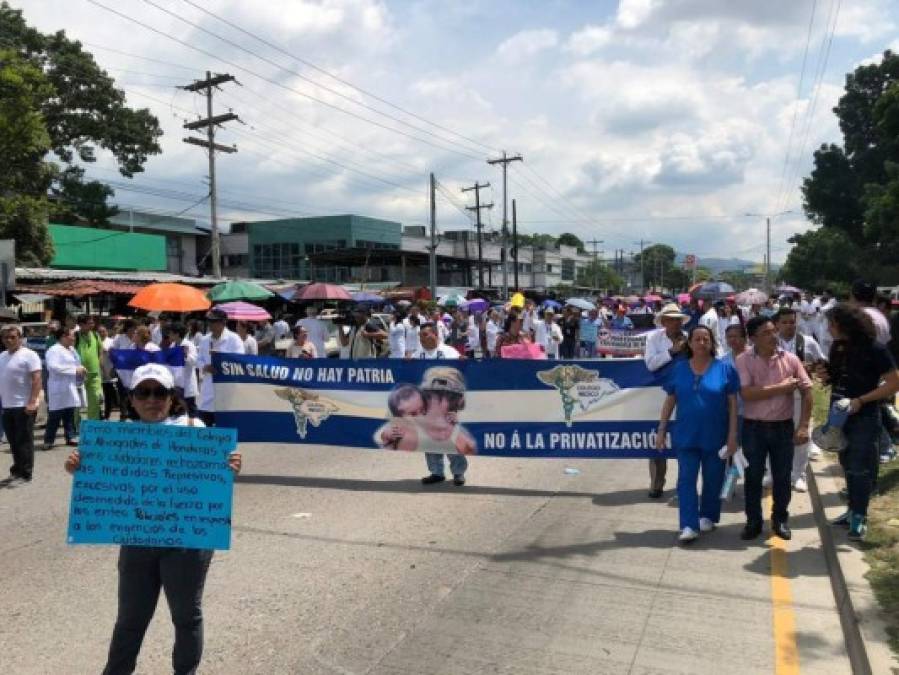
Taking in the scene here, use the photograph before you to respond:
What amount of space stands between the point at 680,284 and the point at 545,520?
165409 mm

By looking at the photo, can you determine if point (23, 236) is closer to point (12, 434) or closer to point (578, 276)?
point (12, 434)

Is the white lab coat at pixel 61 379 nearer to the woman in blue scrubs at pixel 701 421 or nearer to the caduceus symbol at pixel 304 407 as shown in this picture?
the caduceus symbol at pixel 304 407

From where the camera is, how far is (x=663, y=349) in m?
7.62

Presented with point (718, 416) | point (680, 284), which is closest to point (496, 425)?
point (718, 416)

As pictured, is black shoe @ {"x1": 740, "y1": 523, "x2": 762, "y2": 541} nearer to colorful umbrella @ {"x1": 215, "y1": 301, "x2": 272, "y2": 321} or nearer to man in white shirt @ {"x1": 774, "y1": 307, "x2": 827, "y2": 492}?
man in white shirt @ {"x1": 774, "y1": 307, "x2": 827, "y2": 492}

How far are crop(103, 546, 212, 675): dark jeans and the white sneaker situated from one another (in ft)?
12.5

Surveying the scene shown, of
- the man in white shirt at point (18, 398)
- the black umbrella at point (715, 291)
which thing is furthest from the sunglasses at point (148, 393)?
the black umbrella at point (715, 291)

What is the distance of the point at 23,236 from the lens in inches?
1176

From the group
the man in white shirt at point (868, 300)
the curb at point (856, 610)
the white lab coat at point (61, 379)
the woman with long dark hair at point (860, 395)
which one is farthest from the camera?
the white lab coat at point (61, 379)

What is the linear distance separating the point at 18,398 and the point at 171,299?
573cm

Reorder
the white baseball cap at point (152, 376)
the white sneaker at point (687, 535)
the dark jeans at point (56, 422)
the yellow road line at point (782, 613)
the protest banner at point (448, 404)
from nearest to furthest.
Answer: the white baseball cap at point (152, 376) < the yellow road line at point (782, 613) < the white sneaker at point (687, 535) < the protest banner at point (448, 404) < the dark jeans at point (56, 422)

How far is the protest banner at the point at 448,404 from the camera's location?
780cm

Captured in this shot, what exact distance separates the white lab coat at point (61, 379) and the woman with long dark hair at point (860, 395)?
29.0ft

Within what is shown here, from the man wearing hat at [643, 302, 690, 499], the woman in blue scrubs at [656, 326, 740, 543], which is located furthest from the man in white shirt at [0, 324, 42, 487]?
the woman in blue scrubs at [656, 326, 740, 543]
